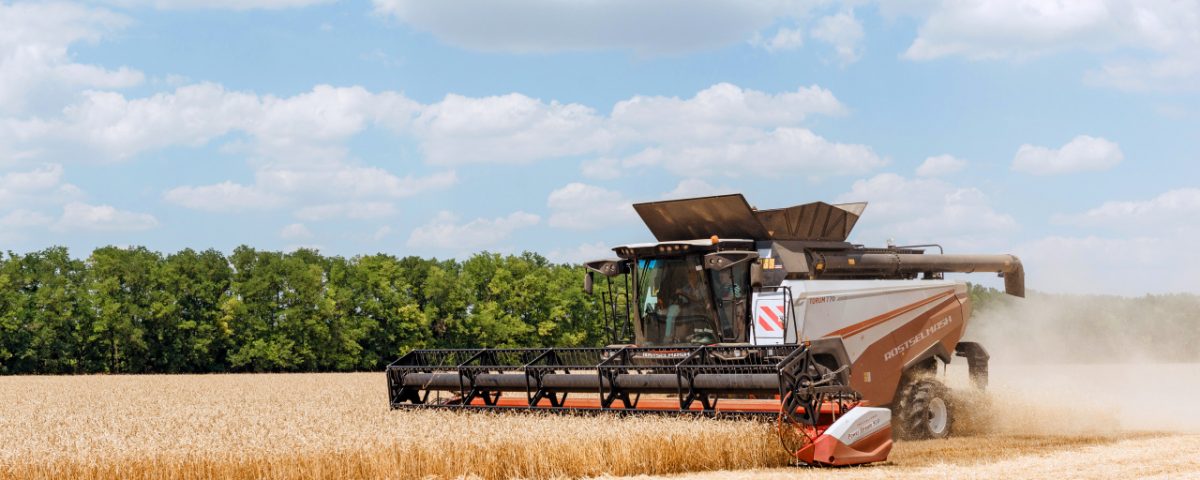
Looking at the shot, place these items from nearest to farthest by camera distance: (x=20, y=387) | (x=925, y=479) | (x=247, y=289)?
1. (x=925, y=479)
2. (x=20, y=387)
3. (x=247, y=289)

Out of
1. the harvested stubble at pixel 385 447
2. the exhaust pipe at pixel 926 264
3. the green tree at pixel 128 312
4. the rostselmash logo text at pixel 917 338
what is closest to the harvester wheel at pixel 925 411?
the rostselmash logo text at pixel 917 338

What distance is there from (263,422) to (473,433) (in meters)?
2.37

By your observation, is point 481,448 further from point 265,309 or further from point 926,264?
point 265,309

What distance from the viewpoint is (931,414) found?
40.6 ft

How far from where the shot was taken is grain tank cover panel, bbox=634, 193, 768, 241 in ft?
39.9

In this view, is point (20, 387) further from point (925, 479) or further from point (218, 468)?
point (925, 479)

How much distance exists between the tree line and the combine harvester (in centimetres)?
2742

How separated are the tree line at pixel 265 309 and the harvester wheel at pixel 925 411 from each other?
2962cm

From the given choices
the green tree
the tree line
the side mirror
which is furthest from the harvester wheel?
the green tree

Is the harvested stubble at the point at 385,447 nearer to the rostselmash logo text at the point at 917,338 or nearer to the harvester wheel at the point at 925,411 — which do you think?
the harvester wheel at the point at 925,411

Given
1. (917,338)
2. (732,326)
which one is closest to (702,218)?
(732,326)

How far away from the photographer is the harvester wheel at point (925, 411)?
12.1 meters

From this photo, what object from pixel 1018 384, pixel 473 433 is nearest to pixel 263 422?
pixel 473 433

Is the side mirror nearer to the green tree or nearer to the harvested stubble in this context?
the harvested stubble
